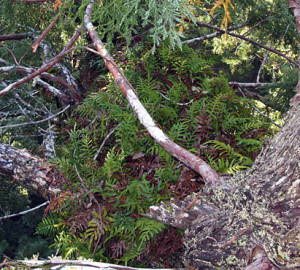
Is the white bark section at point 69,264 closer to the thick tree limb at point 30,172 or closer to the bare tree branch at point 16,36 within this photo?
the thick tree limb at point 30,172

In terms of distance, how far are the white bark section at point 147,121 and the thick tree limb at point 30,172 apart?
1.10m

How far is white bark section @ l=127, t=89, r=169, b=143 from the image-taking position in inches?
102

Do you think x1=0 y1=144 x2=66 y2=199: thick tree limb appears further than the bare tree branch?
No

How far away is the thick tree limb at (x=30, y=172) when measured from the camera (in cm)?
304

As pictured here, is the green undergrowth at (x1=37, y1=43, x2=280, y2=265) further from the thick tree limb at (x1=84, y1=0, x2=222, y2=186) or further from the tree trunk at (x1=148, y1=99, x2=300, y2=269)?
the tree trunk at (x1=148, y1=99, x2=300, y2=269)

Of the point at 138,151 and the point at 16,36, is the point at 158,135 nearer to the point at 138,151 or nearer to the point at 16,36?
the point at 138,151

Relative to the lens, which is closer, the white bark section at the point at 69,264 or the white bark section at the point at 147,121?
the white bark section at the point at 69,264

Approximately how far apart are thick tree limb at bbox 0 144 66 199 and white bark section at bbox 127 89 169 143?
3.60 feet

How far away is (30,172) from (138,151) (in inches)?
50.1

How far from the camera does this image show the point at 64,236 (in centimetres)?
261

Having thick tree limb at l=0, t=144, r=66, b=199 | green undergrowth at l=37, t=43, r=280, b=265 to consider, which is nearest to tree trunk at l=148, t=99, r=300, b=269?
green undergrowth at l=37, t=43, r=280, b=265

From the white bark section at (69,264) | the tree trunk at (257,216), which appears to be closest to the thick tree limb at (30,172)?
the white bark section at (69,264)

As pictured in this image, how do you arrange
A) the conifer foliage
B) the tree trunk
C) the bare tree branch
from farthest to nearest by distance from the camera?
the bare tree branch → the conifer foliage → the tree trunk

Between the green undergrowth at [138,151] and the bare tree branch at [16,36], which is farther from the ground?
the bare tree branch at [16,36]
